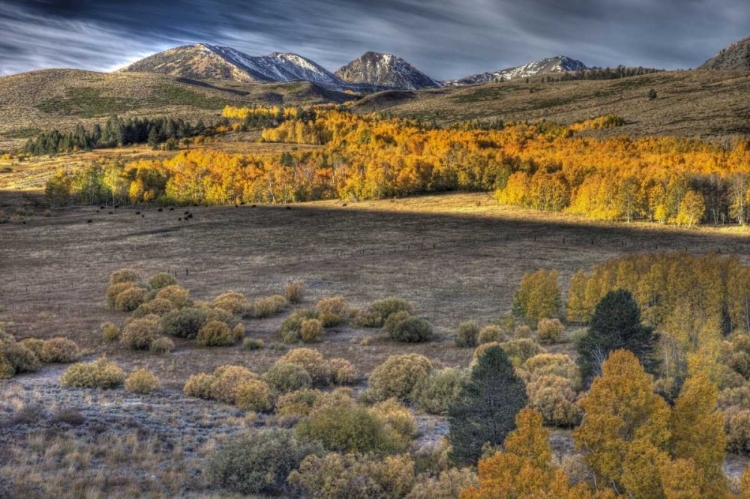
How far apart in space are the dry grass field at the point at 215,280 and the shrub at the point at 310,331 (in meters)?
0.86

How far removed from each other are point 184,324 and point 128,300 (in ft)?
34.2

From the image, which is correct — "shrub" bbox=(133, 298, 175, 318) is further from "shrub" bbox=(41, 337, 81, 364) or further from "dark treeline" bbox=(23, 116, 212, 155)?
"dark treeline" bbox=(23, 116, 212, 155)

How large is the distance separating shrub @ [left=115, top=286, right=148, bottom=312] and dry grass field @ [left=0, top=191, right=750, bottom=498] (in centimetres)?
91

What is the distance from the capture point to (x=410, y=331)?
37000mm

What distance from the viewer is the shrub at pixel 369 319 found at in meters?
41.5

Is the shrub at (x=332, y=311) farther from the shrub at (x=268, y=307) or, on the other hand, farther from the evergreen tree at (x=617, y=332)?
the evergreen tree at (x=617, y=332)

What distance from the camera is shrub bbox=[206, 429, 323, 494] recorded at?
14102 mm

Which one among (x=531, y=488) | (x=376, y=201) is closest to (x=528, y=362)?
(x=531, y=488)

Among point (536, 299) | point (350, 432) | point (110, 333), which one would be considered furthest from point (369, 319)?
point (350, 432)

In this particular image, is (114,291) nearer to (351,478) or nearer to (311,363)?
(311,363)

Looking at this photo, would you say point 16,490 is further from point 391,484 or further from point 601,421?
point 601,421

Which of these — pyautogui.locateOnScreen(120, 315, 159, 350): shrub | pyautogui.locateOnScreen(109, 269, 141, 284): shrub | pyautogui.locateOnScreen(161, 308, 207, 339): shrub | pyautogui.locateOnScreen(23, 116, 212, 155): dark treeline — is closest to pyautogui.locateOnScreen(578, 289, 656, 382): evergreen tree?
pyautogui.locateOnScreen(120, 315, 159, 350): shrub

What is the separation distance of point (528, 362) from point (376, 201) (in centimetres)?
9025

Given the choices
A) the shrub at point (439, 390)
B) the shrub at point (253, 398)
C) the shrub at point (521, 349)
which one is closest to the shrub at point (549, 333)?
the shrub at point (521, 349)
